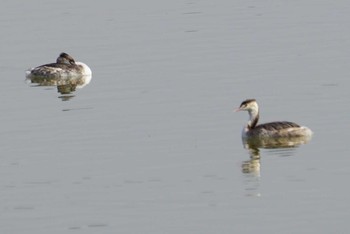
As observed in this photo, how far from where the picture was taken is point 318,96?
A: 30.4 meters

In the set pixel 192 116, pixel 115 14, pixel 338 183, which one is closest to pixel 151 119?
pixel 192 116

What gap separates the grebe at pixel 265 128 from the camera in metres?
26.7

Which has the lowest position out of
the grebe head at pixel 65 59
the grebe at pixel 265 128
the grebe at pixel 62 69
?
the grebe at pixel 265 128

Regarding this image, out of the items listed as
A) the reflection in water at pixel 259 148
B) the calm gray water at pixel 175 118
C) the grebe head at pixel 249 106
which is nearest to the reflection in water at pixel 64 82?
the calm gray water at pixel 175 118

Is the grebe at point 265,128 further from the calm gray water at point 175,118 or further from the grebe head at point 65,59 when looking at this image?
the grebe head at point 65,59

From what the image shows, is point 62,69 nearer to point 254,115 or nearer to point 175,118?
point 175,118

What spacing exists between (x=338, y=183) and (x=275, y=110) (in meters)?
7.12

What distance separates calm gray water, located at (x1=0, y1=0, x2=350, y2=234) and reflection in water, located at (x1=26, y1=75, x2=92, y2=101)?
37 cm

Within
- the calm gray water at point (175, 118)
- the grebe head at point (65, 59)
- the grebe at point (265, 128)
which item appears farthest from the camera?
the grebe head at point (65, 59)

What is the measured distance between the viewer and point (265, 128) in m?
27.4

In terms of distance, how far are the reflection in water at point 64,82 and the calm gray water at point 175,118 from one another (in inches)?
14.6

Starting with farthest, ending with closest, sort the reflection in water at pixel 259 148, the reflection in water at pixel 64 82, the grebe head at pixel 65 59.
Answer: the grebe head at pixel 65 59 < the reflection in water at pixel 64 82 < the reflection in water at pixel 259 148

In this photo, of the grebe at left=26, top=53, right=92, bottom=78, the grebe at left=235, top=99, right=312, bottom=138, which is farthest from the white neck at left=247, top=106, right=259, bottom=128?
the grebe at left=26, top=53, right=92, bottom=78

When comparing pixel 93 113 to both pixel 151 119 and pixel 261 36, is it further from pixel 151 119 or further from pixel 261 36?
pixel 261 36
